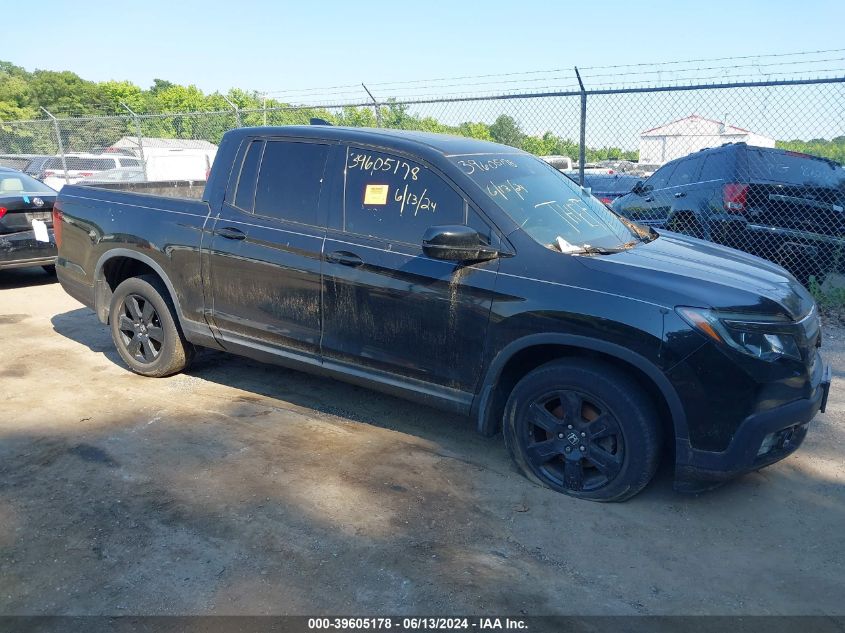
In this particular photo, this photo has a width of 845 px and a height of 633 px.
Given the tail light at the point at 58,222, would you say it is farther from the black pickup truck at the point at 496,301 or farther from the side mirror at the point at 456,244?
the side mirror at the point at 456,244

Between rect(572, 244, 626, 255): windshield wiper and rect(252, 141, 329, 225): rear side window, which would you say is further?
rect(252, 141, 329, 225): rear side window

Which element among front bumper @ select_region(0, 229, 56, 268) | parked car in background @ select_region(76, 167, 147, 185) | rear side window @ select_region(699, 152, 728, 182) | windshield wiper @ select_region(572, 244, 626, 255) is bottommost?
front bumper @ select_region(0, 229, 56, 268)

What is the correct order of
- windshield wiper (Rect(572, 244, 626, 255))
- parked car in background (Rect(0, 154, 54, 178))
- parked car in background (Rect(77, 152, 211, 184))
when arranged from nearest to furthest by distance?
windshield wiper (Rect(572, 244, 626, 255)) → parked car in background (Rect(77, 152, 211, 184)) → parked car in background (Rect(0, 154, 54, 178))

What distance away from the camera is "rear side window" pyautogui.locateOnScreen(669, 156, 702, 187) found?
8102 mm

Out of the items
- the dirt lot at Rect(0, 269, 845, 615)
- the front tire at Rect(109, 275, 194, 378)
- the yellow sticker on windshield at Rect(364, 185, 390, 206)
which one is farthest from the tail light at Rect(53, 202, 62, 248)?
the yellow sticker on windshield at Rect(364, 185, 390, 206)

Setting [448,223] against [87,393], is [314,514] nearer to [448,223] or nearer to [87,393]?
[448,223]

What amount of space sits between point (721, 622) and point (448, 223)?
231cm

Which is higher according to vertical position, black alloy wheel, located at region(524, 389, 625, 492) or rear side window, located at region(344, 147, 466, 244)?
rear side window, located at region(344, 147, 466, 244)

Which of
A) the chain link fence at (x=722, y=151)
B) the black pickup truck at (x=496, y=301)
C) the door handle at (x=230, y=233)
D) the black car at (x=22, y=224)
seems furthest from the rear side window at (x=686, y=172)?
the black car at (x=22, y=224)

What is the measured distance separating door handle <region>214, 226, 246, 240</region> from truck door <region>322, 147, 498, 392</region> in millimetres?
707

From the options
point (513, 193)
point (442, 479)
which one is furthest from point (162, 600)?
point (513, 193)

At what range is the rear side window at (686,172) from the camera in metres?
8.10

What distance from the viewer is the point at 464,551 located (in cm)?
316

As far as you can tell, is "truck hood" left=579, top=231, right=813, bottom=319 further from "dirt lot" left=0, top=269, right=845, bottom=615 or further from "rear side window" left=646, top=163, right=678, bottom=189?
"rear side window" left=646, top=163, right=678, bottom=189
